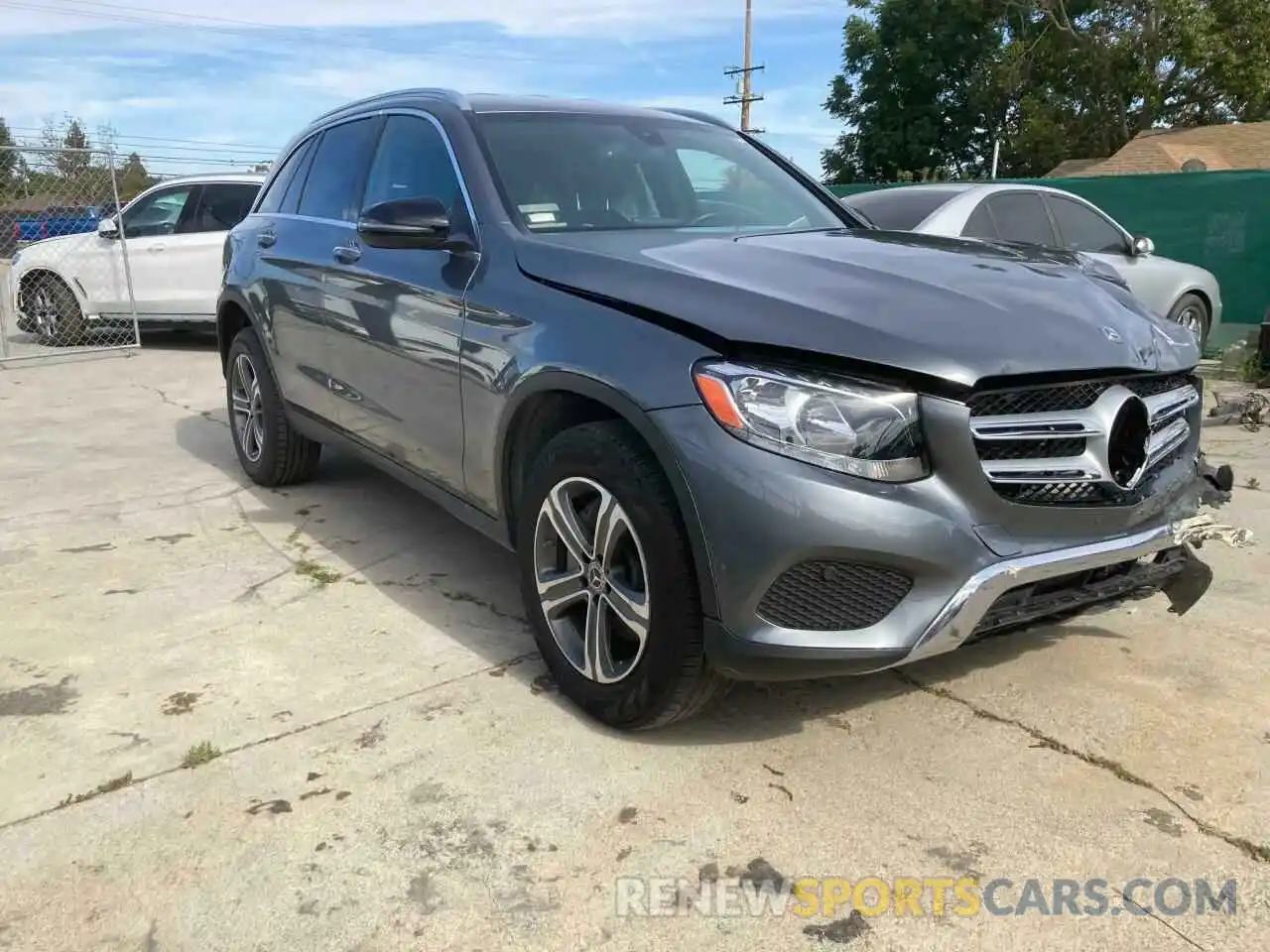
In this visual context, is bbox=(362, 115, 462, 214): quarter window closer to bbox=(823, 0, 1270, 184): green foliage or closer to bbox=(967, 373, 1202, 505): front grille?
bbox=(967, 373, 1202, 505): front grille

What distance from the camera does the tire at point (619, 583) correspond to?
2502 mm

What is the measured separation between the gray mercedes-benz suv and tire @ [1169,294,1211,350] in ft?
22.1

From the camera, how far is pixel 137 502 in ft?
17.1

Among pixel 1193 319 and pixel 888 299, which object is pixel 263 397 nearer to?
pixel 888 299

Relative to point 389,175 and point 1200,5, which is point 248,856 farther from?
point 1200,5

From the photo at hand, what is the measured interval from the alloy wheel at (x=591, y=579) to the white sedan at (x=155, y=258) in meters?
8.98

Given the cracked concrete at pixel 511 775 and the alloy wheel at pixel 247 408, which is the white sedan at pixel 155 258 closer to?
the alloy wheel at pixel 247 408

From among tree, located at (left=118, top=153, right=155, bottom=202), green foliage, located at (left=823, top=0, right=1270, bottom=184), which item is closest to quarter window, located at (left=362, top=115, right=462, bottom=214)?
tree, located at (left=118, top=153, right=155, bottom=202)

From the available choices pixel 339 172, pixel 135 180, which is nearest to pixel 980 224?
pixel 339 172

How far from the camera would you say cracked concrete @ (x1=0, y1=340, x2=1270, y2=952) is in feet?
7.12

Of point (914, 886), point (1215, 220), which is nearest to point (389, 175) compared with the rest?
point (914, 886)

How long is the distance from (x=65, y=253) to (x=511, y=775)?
34.6 ft

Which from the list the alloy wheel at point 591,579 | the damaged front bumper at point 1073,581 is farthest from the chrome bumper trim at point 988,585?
the alloy wheel at point 591,579

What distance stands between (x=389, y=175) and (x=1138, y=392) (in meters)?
2.78
